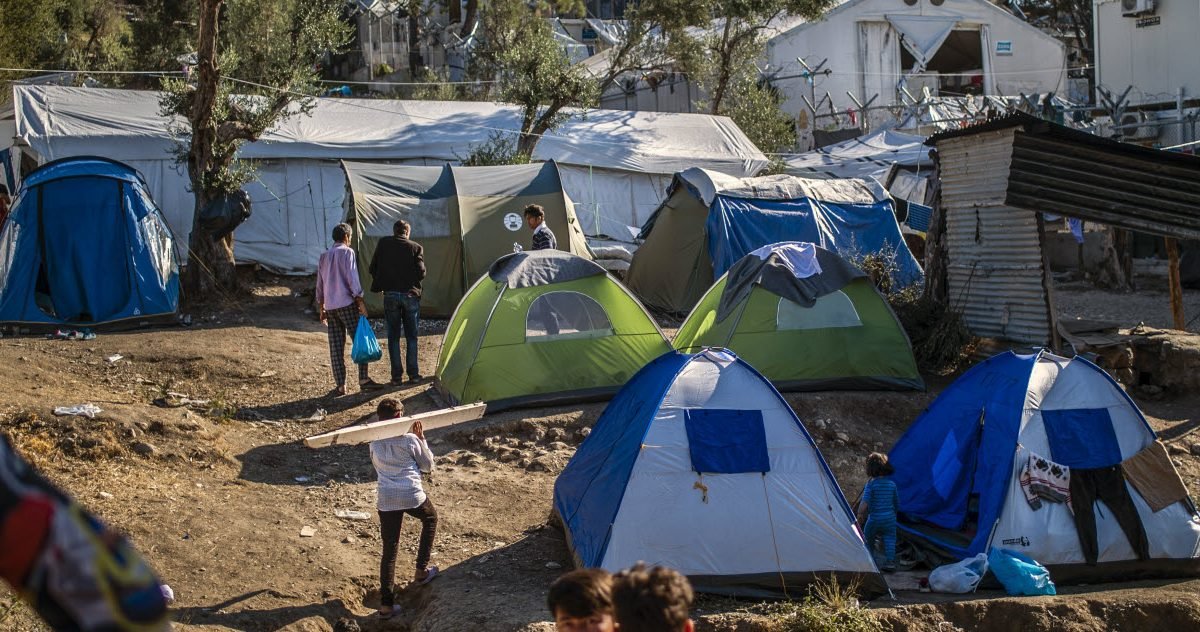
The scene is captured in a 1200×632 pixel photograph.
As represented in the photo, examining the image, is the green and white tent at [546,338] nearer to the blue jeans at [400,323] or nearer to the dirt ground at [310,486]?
the dirt ground at [310,486]

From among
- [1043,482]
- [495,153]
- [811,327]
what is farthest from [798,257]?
[495,153]

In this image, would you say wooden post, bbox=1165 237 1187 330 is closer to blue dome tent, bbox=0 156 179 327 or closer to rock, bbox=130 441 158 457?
rock, bbox=130 441 158 457

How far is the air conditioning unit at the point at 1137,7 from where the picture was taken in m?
23.6

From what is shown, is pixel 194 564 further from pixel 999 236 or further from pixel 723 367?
pixel 999 236

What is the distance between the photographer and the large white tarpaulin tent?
1625 centimetres

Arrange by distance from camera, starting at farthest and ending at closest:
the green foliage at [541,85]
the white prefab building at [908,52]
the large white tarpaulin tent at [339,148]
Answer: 1. the white prefab building at [908,52]
2. the green foliage at [541,85]
3. the large white tarpaulin tent at [339,148]

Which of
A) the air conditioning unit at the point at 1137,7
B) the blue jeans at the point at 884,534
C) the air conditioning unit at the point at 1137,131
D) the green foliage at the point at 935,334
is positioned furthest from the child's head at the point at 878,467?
the air conditioning unit at the point at 1137,7

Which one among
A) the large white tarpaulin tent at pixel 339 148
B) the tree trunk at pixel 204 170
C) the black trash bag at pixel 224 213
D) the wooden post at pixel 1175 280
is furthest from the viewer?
the large white tarpaulin tent at pixel 339 148

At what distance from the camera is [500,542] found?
7672 mm

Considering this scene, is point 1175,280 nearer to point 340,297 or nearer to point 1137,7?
point 340,297

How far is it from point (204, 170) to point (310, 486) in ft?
23.0

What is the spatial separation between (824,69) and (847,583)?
85.3ft

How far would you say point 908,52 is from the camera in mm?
33125

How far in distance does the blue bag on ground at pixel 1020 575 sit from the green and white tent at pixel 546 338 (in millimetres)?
4067
